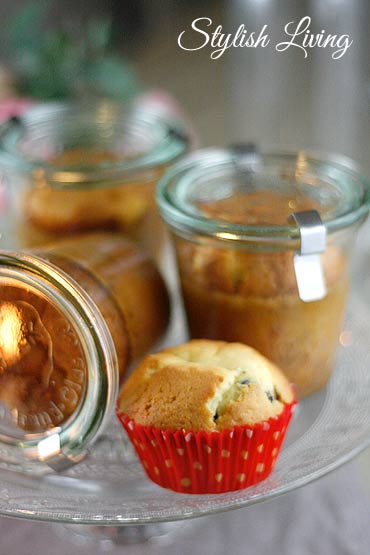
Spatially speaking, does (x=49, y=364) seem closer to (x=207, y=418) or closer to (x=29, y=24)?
(x=207, y=418)

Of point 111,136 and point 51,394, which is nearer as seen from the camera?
point 51,394

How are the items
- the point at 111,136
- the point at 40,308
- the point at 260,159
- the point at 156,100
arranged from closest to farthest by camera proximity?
the point at 40,308
the point at 260,159
the point at 111,136
the point at 156,100

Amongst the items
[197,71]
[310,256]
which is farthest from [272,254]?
[197,71]

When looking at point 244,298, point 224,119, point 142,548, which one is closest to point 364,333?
point 244,298

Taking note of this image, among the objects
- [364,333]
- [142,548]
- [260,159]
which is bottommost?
[142,548]

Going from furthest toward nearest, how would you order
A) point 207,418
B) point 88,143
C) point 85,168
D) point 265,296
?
1. point 88,143
2. point 85,168
3. point 265,296
4. point 207,418

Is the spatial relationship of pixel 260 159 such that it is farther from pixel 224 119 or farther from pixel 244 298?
pixel 224 119
